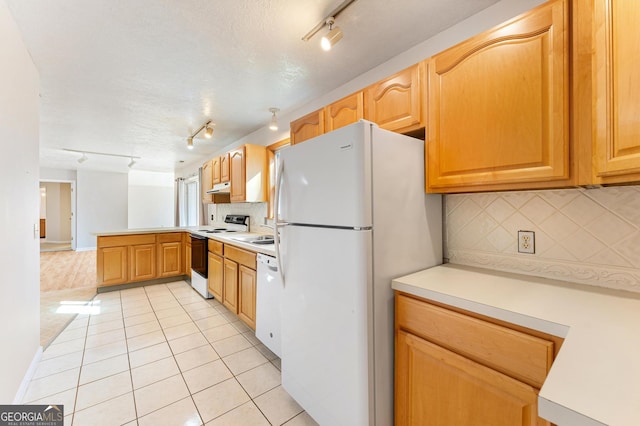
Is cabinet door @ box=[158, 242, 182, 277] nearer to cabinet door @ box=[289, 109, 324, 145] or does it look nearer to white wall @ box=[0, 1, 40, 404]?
white wall @ box=[0, 1, 40, 404]

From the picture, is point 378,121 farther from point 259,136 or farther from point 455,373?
point 259,136

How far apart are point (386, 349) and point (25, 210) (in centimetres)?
252

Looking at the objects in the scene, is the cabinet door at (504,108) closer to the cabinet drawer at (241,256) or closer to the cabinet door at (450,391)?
the cabinet door at (450,391)

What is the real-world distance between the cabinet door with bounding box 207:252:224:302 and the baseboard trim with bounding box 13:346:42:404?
148cm

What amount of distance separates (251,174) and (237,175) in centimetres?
30

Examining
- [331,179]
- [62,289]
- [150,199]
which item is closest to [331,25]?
[331,179]

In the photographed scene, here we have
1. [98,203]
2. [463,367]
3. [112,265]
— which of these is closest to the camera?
[463,367]

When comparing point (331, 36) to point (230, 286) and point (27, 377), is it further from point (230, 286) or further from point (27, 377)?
point (27, 377)

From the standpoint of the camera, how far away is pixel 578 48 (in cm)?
101

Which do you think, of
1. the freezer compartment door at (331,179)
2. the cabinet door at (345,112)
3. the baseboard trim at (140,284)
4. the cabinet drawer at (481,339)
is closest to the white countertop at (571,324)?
the cabinet drawer at (481,339)

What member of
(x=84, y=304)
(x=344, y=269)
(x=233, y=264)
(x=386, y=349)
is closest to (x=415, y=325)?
(x=386, y=349)

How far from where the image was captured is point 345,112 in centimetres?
197

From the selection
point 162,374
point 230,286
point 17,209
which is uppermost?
point 17,209

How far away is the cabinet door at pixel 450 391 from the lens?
0.93 m
